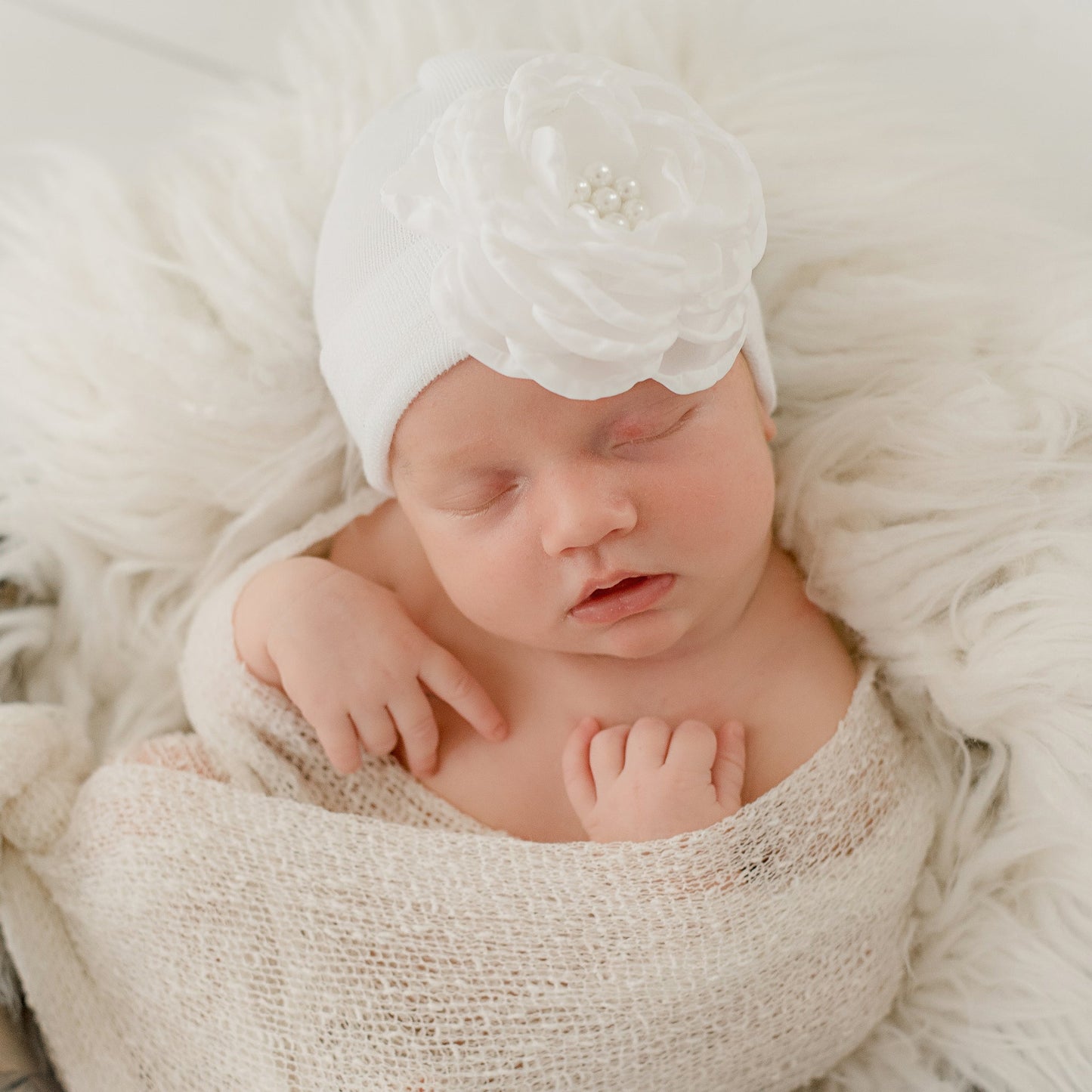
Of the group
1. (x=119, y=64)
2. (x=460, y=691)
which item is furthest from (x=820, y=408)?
(x=119, y=64)

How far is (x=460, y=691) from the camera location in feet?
3.80

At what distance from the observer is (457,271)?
831 millimetres

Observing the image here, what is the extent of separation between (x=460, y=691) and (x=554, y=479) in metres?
0.31

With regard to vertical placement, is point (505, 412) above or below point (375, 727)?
above

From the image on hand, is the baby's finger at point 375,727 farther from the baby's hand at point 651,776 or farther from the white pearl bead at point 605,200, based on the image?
the white pearl bead at point 605,200

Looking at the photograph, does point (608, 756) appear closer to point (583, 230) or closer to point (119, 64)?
point (583, 230)

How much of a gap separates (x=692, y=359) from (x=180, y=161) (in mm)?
761

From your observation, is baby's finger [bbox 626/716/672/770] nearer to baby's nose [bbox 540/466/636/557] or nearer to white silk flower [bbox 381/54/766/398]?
baby's nose [bbox 540/466/636/557]

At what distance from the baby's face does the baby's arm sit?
0.44 ft

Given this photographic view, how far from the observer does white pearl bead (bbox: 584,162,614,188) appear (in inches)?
33.0

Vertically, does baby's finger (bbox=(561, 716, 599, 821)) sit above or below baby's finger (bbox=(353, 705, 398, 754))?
below

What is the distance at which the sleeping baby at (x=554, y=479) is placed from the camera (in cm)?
83

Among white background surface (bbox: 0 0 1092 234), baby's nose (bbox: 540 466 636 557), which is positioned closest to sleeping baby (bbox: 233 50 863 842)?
baby's nose (bbox: 540 466 636 557)

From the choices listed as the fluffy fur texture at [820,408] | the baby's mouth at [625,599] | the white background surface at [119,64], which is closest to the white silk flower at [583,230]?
the baby's mouth at [625,599]
